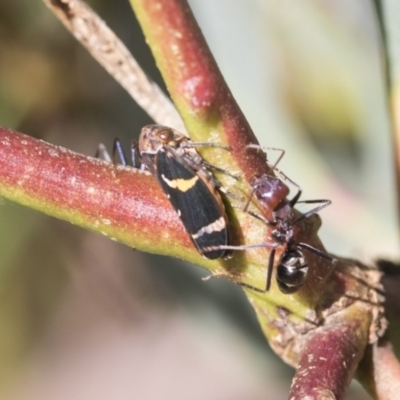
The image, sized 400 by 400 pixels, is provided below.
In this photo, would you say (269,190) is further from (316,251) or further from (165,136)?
(165,136)

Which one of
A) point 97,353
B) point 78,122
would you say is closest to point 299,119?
point 78,122

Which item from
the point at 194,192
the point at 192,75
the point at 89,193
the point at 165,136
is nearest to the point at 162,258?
the point at 165,136

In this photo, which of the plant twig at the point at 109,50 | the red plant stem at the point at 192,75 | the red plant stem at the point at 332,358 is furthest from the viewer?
the plant twig at the point at 109,50

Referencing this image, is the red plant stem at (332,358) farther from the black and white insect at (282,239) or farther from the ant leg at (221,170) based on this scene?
the ant leg at (221,170)

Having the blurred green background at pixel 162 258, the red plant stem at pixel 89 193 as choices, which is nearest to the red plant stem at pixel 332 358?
the red plant stem at pixel 89 193

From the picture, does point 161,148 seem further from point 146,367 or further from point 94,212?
point 146,367

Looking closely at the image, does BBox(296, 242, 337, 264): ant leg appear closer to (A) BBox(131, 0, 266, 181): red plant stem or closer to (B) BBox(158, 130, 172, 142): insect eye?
(A) BBox(131, 0, 266, 181): red plant stem
